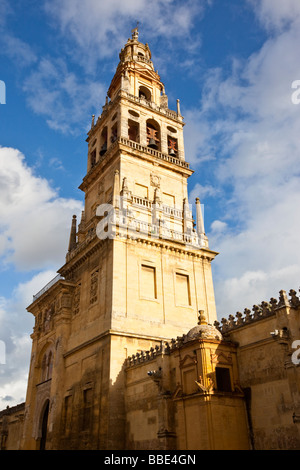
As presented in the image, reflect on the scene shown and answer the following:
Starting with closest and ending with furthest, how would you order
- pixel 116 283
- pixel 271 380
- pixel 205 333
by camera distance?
1. pixel 271 380
2. pixel 205 333
3. pixel 116 283

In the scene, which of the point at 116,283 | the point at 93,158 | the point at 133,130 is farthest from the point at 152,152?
the point at 116,283

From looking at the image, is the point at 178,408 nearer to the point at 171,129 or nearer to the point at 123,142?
the point at 123,142

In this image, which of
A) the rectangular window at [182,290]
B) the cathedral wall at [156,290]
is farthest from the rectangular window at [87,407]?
the rectangular window at [182,290]

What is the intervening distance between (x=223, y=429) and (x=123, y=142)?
891 inches

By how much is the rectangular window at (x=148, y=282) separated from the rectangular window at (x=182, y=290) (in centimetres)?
181

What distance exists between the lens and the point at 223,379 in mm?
19469

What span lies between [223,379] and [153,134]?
23.9 metres

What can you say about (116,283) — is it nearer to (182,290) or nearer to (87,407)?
(182,290)

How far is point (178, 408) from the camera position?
19.5 meters

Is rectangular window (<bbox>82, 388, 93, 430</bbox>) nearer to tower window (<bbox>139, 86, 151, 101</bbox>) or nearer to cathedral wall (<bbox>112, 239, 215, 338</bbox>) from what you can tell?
cathedral wall (<bbox>112, 239, 215, 338</bbox>)

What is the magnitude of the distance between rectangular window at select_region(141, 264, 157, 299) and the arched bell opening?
488 inches

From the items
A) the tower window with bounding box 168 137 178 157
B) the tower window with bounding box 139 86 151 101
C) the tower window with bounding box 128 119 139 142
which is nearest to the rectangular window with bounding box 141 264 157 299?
the tower window with bounding box 128 119 139 142

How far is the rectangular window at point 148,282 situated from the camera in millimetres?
27516

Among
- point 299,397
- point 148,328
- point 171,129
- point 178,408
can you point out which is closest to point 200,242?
point 148,328
